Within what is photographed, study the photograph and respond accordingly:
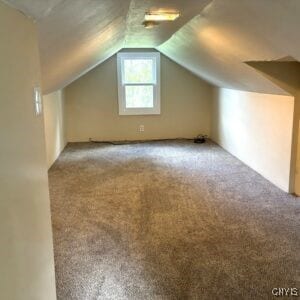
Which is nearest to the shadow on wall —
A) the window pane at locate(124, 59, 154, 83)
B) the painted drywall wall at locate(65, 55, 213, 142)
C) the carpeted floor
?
the carpeted floor

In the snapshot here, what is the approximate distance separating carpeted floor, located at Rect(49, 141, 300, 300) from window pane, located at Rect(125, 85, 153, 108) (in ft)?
7.14

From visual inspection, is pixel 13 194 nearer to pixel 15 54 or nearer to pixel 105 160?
pixel 15 54

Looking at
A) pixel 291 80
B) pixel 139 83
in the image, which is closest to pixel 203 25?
pixel 291 80

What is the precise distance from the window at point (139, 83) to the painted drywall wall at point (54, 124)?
1.21 metres

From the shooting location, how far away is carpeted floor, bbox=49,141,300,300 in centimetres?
199

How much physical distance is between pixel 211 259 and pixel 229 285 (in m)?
0.30

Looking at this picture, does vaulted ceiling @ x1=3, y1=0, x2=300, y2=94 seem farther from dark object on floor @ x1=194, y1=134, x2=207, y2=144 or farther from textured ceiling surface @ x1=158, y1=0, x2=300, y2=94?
dark object on floor @ x1=194, y1=134, x2=207, y2=144

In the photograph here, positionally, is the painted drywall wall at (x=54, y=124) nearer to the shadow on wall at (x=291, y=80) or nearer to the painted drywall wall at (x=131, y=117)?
the painted drywall wall at (x=131, y=117)

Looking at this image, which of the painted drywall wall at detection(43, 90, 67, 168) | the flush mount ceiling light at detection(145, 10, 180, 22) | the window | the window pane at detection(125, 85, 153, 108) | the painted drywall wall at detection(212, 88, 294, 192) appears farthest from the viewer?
the window pane at detection(125, 85, 153, 108)

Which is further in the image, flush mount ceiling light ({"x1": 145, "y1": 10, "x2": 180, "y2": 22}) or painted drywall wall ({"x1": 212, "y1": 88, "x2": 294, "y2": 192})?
painted drywall wall ({"x1": 212, "y1": 88, "x2": 294, "y2": 192})

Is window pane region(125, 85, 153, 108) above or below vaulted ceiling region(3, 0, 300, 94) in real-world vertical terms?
below

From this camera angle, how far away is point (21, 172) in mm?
986

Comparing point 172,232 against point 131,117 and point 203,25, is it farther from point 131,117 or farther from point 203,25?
point 131,117

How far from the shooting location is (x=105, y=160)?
5.09 m
